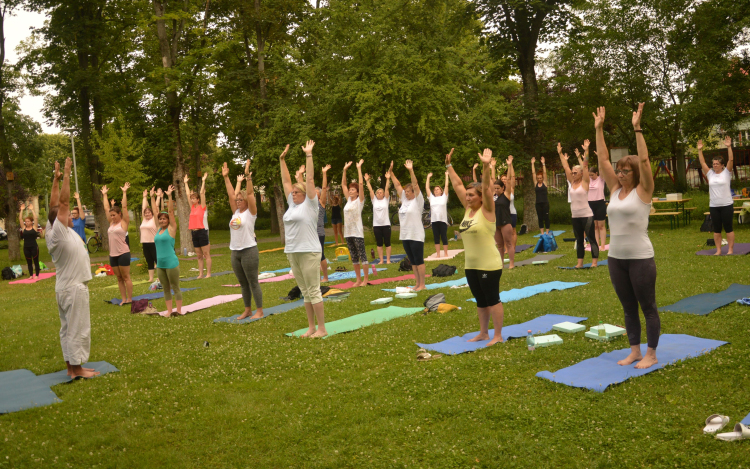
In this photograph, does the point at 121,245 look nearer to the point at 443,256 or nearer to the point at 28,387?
the point at 28,387

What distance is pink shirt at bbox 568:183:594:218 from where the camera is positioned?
1234 cm

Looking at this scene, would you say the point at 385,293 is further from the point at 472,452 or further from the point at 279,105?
the point at 279,105

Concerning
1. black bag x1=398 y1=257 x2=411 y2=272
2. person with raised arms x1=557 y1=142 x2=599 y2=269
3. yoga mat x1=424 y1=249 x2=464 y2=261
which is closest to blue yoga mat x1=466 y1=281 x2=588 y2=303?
person with raised arms x1=557 y1=142 x2=599 y2=269

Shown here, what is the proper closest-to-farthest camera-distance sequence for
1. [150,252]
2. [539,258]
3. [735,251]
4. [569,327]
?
[569,327], [735,251], [539,258], [150,252]

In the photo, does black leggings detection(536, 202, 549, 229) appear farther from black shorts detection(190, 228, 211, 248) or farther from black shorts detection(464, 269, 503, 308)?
black shorts detection(464, 269, 503, 308)

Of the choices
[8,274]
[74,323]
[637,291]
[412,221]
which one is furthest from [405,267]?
[8,274]

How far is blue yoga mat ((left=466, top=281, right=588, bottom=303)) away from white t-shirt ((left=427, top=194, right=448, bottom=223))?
5.64 metres

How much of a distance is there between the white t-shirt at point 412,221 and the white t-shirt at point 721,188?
22.5ft

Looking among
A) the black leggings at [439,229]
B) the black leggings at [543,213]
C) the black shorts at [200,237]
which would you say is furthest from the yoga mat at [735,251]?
the black shorts at [200,237]

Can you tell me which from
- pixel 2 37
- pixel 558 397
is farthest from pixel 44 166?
pixel 558 397

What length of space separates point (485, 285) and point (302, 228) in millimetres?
2935

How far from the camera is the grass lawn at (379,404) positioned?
4.43 metres

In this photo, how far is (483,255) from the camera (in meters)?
Result: 7.00

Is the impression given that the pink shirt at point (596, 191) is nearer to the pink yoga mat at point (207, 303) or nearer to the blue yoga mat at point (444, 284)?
the blue yoga mat at point (444, 284)
